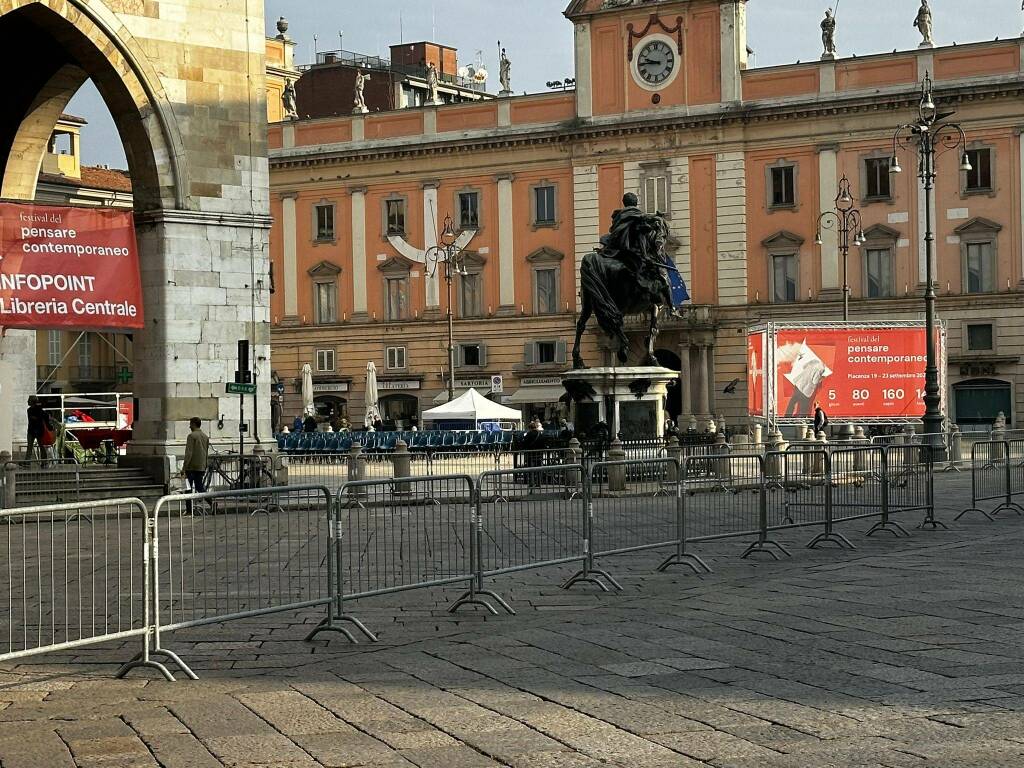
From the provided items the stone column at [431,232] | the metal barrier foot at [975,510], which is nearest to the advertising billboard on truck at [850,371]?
the metal barrier foot at [975,510]

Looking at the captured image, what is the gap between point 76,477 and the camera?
23.4 meters

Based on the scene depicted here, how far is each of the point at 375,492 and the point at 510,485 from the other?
6.53ft

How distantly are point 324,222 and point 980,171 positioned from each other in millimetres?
26180

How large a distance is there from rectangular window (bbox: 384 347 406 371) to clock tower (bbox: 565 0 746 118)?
39.2ft

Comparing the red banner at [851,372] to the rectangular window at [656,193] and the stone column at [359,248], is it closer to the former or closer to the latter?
the rectangular window at [656,193]

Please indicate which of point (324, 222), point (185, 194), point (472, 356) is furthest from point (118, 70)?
point (324, 222)

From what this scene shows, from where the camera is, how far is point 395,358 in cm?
6400

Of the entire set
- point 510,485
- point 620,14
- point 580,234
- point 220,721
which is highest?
point 620,14

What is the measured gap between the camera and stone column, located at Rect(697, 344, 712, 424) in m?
58.0

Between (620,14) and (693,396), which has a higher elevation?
(620,14)

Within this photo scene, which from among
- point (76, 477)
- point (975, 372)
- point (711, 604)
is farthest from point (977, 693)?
point (975, 372)

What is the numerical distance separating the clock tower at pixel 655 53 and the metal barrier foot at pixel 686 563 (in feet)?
152

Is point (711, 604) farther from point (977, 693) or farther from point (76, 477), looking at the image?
point (76, 477)

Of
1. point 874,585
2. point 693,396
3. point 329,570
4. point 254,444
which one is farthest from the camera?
point 693,396
